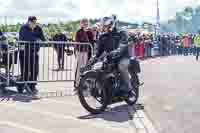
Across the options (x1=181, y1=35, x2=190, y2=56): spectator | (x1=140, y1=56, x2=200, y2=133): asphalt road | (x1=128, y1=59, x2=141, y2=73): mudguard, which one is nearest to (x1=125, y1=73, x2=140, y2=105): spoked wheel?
(x1=128, y1=59, x2=141, y2=73): mudguard

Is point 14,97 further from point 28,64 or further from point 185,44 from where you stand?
point 185,44

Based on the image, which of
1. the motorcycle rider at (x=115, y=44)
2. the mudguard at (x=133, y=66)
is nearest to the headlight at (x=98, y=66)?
the motorcycle rider at (x=115, y=44)

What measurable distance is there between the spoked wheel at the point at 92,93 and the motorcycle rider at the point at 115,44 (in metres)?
0.50

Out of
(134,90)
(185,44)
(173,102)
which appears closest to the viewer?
(134,90)

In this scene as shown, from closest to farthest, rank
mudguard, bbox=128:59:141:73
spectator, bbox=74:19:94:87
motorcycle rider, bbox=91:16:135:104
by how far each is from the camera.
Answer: motorcycle rider, bbox=91:16:135:104, mudguard, bbox=128:59:141:73, spectator, bbox=74:19:94:87

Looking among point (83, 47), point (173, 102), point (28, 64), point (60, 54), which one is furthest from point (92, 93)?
point (60, 54)

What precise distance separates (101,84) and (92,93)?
0.22m

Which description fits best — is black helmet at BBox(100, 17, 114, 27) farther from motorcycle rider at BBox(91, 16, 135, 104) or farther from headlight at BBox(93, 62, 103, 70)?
headlight at BBox(93, 62, 103, 70)

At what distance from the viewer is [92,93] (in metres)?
9.06

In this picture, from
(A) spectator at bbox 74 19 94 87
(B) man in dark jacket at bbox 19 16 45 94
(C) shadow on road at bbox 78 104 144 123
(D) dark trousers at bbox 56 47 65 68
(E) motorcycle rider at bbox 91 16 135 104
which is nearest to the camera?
(C) shadow on road at bbox 78 104 144 123

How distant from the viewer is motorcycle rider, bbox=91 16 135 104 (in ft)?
30.9

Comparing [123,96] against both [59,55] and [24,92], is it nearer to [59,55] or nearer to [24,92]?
[24,92]

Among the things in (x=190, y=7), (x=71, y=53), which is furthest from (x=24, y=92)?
(x=190, y=7)

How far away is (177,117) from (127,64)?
1.42 m
